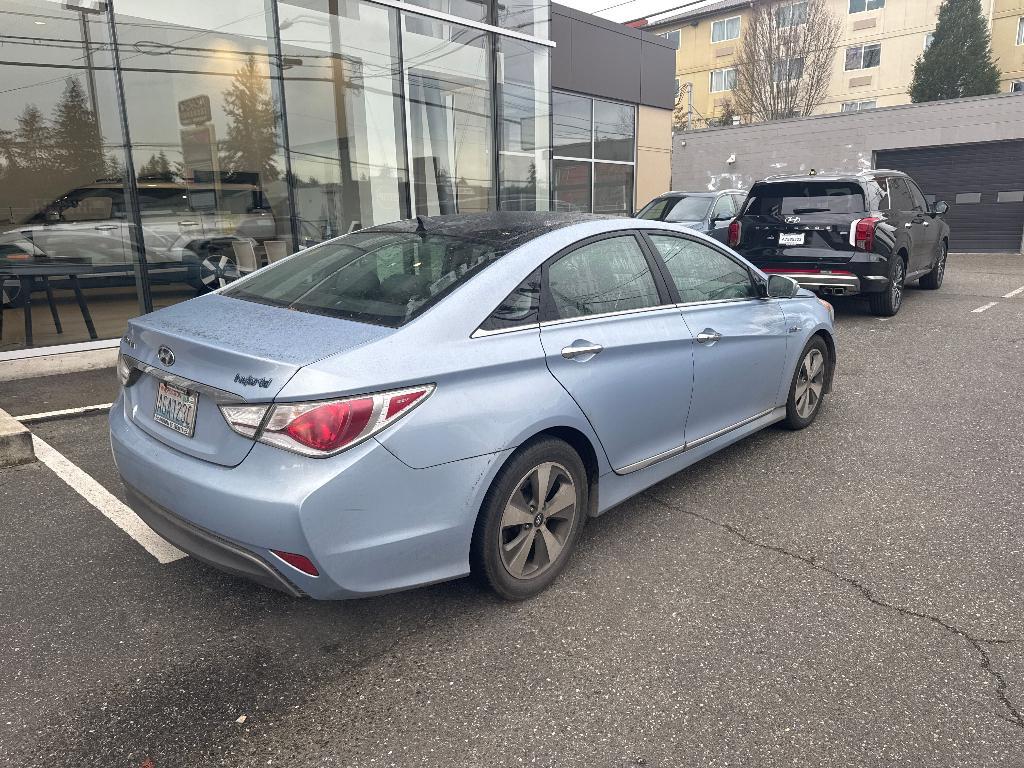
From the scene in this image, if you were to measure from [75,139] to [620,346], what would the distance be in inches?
342

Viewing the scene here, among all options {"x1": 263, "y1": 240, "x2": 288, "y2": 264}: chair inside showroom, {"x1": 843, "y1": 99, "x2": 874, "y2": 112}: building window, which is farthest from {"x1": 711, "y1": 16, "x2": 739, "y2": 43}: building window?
{"x1": 263, "y1": 240, "x2": 288, "y2": 264}: chair inside showroom

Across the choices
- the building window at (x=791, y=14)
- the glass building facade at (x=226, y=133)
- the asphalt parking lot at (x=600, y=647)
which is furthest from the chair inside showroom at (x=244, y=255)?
the building window at (x=791, y=14)

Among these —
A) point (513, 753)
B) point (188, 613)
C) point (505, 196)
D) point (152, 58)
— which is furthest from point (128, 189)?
point (513, 753)

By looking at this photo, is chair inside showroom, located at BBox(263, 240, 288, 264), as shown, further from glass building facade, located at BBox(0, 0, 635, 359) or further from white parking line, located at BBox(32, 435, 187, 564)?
white parking line, located at BBox(32, 435, 187, 564)

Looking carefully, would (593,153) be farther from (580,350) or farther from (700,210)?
(580,350)

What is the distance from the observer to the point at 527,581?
2.95 meters

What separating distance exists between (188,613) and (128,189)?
6992 mm

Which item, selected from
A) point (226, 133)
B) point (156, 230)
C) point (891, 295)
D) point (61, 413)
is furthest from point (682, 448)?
point (226, 133)

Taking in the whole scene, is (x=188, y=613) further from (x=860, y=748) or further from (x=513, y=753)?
(x=860, y=748)

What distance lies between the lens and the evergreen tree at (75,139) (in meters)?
8.78

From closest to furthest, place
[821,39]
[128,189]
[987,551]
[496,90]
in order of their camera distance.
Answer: [987,551]
[128,189]
[496,90]
[821,39]

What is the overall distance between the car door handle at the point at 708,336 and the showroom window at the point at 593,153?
12193mm

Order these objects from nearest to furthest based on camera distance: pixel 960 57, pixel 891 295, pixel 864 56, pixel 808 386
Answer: pixel 808 386 → pixel 891 295 → pixel 960 57 → pixel 864 56

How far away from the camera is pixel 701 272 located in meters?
4.03
